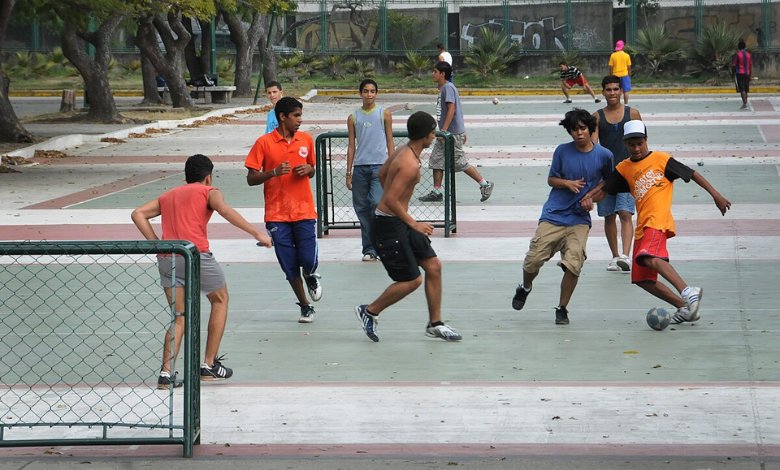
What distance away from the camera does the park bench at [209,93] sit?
126ft

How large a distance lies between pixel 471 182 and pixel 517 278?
24.0ft

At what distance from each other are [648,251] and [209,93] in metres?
32.7

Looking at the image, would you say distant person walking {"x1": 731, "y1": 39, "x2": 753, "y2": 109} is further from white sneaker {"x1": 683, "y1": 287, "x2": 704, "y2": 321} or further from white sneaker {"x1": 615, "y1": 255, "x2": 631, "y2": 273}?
white sneaker {"x1": 683, "y1": 287, "x2": 704, "y2": 321}

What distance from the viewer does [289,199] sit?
8.98m

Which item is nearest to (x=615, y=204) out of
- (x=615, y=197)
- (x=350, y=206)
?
(x=615, y=197)

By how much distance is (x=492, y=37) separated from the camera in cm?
4691

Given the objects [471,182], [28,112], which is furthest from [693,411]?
[28,112]

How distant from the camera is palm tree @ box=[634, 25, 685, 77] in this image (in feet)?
146

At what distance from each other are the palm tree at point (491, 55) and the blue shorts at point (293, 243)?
123 ft

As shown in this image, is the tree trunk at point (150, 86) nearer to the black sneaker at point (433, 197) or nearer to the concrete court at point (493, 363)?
the concrete court at point (493, 363)

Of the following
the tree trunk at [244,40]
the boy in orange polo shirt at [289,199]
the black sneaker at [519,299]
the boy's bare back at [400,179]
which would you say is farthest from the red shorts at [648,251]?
the tree trunk at [244,40]

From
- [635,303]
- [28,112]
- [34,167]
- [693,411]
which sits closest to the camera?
[693,411]

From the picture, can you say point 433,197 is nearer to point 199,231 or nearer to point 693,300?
point 693,300

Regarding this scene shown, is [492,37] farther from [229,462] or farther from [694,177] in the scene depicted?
[229,462]
